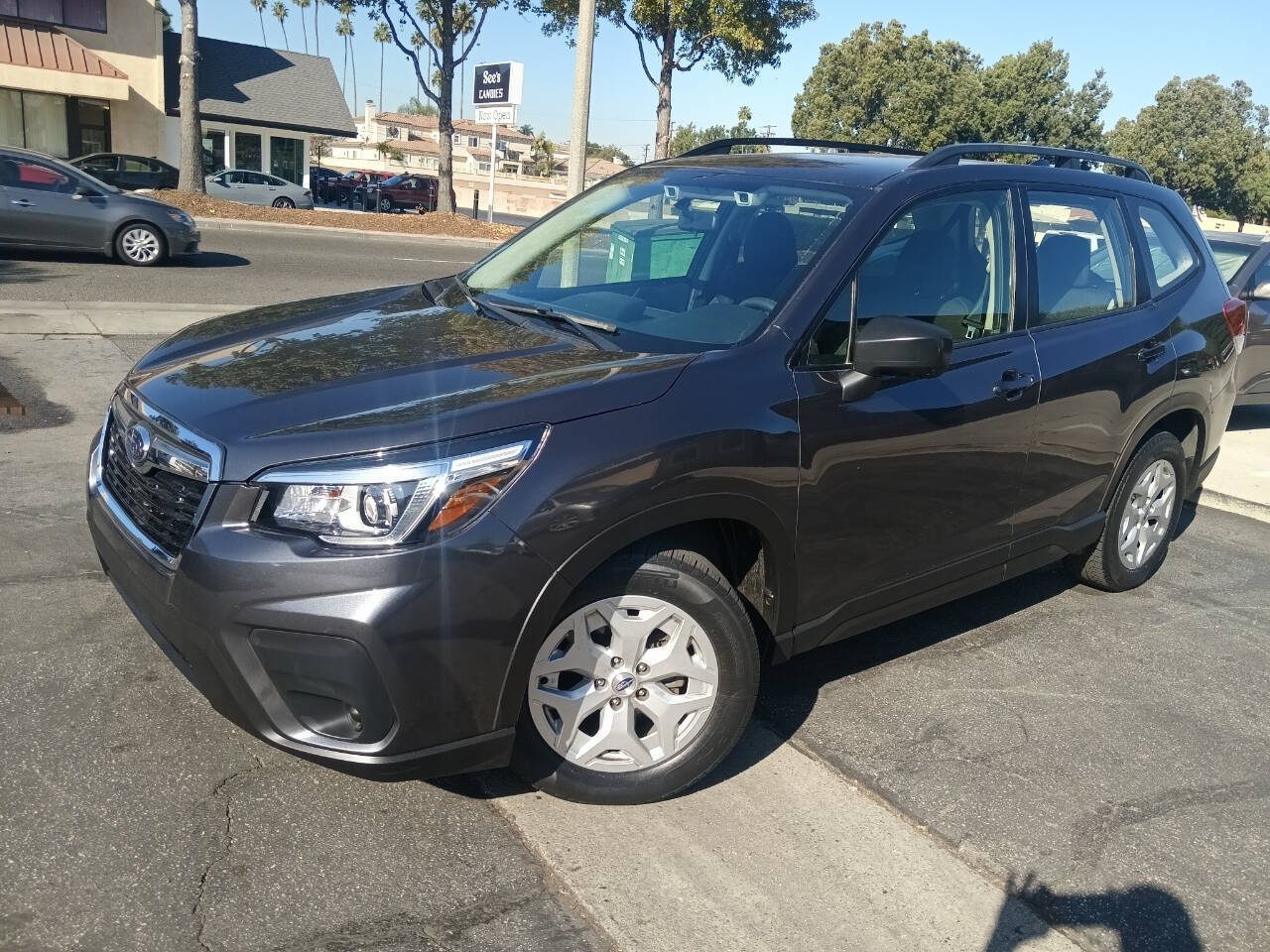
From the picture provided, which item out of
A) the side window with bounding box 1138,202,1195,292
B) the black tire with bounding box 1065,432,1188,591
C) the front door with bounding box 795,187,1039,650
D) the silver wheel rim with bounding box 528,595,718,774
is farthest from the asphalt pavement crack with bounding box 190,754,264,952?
the side window with bounding box 1138,202,1195,292

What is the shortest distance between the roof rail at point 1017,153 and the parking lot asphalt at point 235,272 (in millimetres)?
8731

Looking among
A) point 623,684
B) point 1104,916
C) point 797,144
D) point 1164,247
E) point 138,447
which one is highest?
point 797,144

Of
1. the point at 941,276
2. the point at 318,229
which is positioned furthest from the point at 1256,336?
the point at 318,229

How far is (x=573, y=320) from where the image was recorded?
141 inches

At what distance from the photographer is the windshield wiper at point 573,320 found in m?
3.38

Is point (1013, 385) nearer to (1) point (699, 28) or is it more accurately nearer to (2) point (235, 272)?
(2) point (235, 272)

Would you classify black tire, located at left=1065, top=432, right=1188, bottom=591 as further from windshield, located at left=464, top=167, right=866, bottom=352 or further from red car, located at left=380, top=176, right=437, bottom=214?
red car, located at left=380, top=176, right=437, bottom=214

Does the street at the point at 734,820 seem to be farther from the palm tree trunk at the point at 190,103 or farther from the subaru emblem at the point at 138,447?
the palm tree trunk at the point at 190,103

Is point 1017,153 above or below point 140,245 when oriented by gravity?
above

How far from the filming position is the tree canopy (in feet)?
190

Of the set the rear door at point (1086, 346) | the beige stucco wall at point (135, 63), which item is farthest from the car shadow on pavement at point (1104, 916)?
the beige stucco wall at point (135, 63)

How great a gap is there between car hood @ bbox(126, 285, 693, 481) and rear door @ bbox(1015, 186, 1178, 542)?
5.80 ft

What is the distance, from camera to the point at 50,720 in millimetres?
3316

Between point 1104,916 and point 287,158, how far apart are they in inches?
1614
